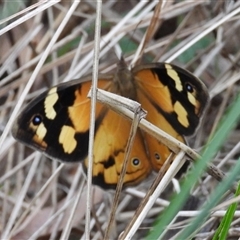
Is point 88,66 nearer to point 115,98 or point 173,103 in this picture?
point 173,103

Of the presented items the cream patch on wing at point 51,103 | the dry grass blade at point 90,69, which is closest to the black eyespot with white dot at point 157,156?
the dry grass blade at point 90,69

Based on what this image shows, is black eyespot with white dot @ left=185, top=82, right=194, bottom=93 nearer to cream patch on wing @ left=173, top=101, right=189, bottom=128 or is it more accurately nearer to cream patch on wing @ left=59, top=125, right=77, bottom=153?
cream patch on wing @ left=173, top=101, right=189, bottom=128

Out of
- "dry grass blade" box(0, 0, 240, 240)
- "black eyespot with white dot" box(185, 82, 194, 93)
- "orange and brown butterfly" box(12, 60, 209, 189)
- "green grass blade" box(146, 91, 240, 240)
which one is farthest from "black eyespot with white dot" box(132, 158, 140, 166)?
"green grass blade" box(146, 91, 240, 240)

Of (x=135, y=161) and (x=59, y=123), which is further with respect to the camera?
(x=135, y=161)

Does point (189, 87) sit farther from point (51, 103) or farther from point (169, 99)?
point (51, 103)

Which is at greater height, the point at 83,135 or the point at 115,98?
the point at 115,98

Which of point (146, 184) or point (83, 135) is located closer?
point (83, 135)

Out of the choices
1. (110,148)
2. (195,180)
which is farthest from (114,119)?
(195,180)

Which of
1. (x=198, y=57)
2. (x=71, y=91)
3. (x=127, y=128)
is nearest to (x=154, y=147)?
(x=127, y=128)
